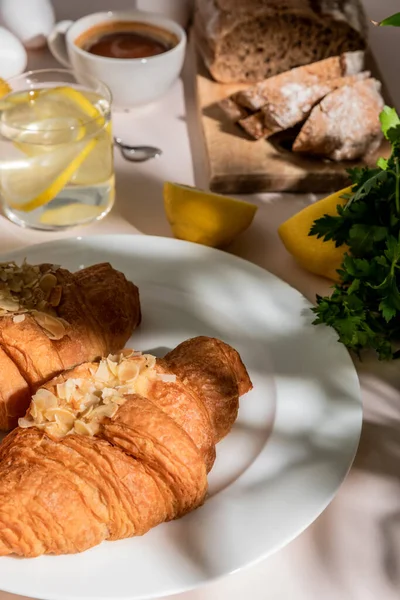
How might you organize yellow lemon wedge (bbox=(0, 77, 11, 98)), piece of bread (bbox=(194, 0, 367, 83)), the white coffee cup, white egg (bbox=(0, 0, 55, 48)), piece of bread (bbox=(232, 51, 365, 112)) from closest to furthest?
yellow lemon wedge (bbox=(0, 77, 11, 98)), piece of bread (bbox=(232, 51, 365, 112)), the white coffee cup, piece of bread (bbox=(194, 0, 367, 83)), white egg (bbox=(0, 0, 55, 48))

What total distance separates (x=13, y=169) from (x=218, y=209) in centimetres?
40

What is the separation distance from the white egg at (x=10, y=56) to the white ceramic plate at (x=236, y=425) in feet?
2.35

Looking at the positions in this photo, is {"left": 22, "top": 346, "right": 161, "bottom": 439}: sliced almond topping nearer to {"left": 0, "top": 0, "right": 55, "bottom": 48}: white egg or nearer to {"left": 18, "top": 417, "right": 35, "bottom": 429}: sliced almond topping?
{"left": 18, "top": 417, "right": 35, "bottom": 429}: sliced almond topping

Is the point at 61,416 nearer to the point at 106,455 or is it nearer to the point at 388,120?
the point at 106,455

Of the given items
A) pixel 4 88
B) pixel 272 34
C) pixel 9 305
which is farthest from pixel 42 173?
pixel 272 34

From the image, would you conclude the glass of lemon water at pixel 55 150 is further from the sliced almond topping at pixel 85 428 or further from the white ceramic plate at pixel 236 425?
the sliced almond topping at pixel 85 428

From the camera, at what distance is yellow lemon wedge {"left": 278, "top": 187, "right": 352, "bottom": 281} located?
139 cm

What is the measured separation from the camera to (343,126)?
161cm

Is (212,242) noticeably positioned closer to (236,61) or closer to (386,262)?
(386,262)

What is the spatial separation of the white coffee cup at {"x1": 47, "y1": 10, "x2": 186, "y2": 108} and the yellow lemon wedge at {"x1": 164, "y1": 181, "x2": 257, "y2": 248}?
17.9 inches

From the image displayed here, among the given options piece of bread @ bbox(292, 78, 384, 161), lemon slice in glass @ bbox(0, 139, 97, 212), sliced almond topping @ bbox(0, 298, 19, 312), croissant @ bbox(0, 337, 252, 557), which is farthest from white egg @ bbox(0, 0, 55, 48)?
croissant @ bbox(0, 337, 252, 557)

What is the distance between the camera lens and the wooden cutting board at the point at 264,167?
5.41 feet

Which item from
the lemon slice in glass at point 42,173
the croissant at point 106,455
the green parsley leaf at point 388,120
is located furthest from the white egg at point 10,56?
the croissant at point 106,455

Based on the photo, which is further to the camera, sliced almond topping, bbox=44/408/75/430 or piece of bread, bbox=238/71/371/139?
piece of bread, bbox=238/71/371/139
